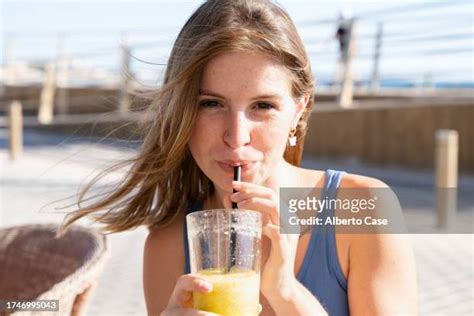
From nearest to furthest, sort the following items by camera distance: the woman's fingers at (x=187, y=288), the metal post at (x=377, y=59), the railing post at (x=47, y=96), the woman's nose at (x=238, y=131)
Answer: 1. the woman's fingers at (x=187, y=288)
2. the woman's nose at (x=238, y=131)
3. the metal post at (x=377, y=59)
4. the railing post at (x=47, y=96)

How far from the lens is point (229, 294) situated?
1391 millimetres

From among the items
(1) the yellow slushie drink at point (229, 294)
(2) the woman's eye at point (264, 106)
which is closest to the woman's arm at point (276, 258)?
(1) the yellow slushie drink at point (229, 294)

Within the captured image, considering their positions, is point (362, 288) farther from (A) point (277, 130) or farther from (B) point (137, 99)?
(B) point (137, 99)

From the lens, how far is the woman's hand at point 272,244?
4.99 feet

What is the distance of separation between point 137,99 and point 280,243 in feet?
3.08

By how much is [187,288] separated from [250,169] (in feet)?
1.41

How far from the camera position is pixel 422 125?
27.3 ft

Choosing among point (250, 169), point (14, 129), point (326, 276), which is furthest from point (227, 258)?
point (14, 129)

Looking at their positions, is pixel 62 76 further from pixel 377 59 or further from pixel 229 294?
pixel 229 294

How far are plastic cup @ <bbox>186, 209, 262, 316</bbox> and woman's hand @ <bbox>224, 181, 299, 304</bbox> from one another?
Result: 82 millimetres

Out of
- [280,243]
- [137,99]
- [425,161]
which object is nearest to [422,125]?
[425,161]

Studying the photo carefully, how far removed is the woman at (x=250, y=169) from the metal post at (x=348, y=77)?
24.6 feet

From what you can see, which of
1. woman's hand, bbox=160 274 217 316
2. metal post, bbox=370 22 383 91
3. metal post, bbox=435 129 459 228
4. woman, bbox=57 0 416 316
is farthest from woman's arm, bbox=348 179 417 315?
metal post, bbox=370 22 383 91

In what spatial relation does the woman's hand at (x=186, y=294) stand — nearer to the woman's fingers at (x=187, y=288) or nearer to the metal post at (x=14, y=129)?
the woman's fingers at (x=187, y=288)
